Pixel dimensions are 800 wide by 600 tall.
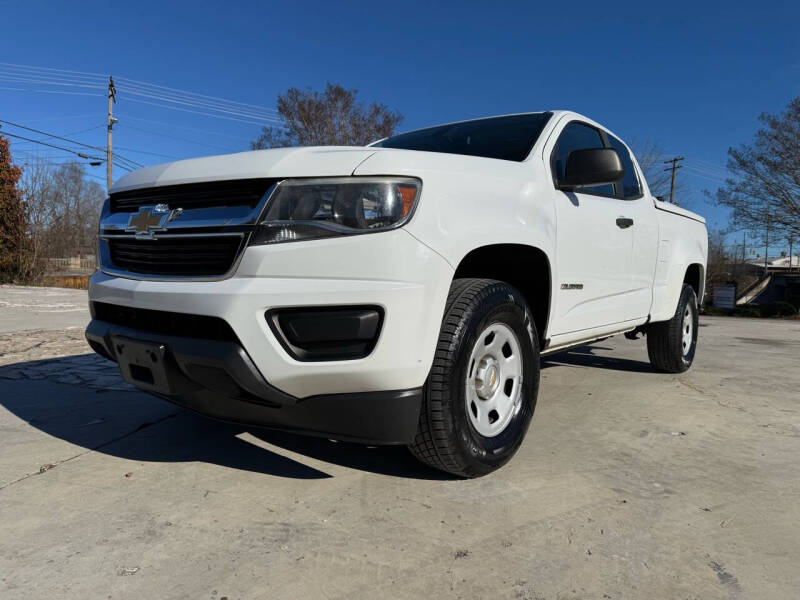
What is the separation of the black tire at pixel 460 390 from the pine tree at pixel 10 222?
20052 mm

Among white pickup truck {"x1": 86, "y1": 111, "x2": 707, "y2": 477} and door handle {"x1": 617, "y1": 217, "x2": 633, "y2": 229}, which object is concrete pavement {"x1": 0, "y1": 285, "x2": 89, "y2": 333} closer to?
white pickup truck {"x1": 86, "y1": 111, "x2": 707, "y2": 477}

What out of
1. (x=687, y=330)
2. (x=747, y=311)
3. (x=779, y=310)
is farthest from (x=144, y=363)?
(x=747, y=311)

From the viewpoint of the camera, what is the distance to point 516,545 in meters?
1.80

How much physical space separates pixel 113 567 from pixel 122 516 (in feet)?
1.11

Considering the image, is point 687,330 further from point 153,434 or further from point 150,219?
point 150,219

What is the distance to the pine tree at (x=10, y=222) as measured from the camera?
57.1 feet

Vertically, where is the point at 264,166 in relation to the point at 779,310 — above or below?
above

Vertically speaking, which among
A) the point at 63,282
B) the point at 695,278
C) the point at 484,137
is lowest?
the point at 63,282

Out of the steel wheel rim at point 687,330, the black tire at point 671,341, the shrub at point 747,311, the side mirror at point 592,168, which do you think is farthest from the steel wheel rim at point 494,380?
the shrub at point 747,311

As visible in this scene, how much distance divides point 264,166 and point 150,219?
24.1 inches

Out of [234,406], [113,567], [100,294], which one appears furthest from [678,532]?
[100,294]

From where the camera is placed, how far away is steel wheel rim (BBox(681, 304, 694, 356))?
189 inches

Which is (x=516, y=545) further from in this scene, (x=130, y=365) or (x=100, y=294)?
(x=100, y=294)

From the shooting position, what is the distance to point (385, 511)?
2027mm
